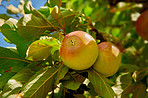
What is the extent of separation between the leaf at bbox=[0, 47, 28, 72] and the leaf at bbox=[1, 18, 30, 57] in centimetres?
5

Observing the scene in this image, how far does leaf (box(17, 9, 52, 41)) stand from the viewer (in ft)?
1.84

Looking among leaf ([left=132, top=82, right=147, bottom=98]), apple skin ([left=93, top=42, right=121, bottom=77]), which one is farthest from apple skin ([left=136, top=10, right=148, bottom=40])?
apple skin ([left=93, top=42, right=121, bottom=77])

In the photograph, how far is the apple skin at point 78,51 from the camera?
20.6 inches

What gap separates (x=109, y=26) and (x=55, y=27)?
61.3 inches

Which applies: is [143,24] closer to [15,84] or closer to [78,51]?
[78,51]

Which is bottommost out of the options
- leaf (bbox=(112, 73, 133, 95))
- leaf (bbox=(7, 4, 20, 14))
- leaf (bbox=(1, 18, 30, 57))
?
leaf (bbox=(112, 73, 133, 95))

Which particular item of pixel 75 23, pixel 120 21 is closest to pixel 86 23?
pixel 75 23

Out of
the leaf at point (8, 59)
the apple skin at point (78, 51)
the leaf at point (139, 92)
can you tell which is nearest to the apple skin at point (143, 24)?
the leaf at point (139, 92)

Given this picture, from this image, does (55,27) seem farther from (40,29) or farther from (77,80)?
(77,80)

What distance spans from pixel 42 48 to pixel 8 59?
209mm

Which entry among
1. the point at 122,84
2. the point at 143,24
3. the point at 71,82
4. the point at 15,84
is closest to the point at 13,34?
the point at 15,84

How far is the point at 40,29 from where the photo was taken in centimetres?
63

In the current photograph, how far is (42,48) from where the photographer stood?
1.88ft

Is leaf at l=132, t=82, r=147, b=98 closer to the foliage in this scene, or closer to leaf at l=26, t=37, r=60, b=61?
the foliage
